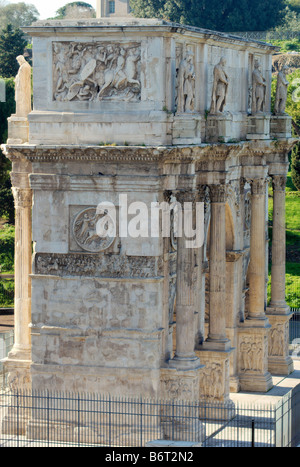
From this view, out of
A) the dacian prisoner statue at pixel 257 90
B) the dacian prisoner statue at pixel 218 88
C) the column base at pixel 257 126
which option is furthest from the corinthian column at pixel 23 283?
the dacian prisoner statue at pixel 257 90

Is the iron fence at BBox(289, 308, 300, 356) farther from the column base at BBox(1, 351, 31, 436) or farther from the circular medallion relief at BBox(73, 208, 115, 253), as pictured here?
the circular medallion relief at BBox(73, 208, 115, 253)

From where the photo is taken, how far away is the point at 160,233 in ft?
103

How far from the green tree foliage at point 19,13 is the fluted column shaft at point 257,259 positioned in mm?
87809

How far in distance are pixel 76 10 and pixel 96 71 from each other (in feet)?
301

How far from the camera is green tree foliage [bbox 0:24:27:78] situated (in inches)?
2982

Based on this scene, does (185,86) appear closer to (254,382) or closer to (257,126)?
(257,126)

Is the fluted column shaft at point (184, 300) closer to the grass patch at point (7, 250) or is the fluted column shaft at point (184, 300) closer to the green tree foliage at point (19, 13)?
the grass patch at point (7, 250)

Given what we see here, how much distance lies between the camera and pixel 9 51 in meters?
77.8

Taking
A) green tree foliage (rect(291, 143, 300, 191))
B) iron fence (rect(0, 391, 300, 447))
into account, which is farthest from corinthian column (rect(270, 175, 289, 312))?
green tree foliage (rect(291, 143, 300, 191))

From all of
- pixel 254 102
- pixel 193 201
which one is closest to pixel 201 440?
pixel 193 201

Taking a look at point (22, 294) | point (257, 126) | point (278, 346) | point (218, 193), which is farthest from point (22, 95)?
point (278, 346)

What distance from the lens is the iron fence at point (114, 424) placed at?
103 ft

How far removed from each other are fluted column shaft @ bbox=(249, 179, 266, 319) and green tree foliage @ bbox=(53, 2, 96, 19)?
263 feet
